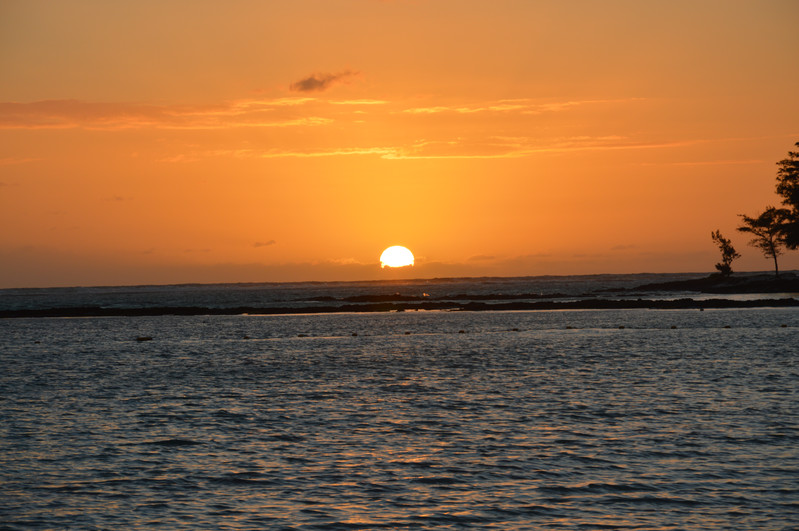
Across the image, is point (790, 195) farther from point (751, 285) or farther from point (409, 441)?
point (409, 441)

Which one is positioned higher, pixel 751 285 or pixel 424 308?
pixel 751 285

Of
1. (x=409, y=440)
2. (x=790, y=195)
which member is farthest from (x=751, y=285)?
(x=409, y=440)

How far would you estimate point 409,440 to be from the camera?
27297 mm

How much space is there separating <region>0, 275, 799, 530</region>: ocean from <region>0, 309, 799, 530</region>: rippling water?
0.09 meters

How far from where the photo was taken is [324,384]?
44.6 meters

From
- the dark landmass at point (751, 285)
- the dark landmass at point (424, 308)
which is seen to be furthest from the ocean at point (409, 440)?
the dark landmass at point (751, 285)

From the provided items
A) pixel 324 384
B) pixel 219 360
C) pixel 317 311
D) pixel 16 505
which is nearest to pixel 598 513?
pixel 16 505

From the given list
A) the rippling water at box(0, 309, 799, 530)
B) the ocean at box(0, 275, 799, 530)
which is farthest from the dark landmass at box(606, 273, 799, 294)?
the rippling water at box(0, 309, 799, 530)

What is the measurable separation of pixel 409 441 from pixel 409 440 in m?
0.19

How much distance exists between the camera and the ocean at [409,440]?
19.0 metres

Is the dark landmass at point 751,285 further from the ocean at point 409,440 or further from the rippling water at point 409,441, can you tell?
the rippling water at point 409,441

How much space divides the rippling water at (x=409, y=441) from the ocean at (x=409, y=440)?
9cm

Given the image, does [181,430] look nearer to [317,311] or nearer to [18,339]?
[18,339]

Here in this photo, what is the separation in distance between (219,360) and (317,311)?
3083 inches
